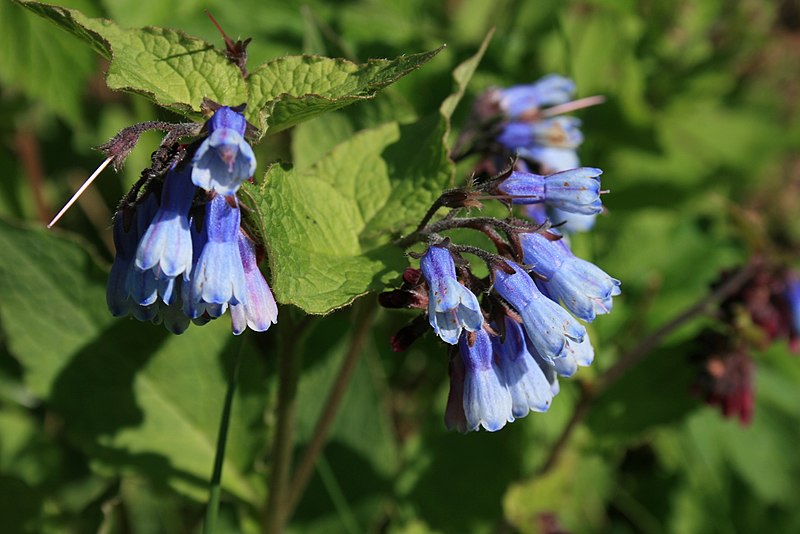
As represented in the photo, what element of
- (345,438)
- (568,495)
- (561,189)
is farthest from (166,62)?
(568,495)

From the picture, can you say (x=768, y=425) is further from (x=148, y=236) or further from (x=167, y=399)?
(x=148, y=236)

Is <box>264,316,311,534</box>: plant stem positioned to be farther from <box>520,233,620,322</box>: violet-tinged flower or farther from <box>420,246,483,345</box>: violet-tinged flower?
<box>520,233,620,322</box>: violet-tinged flower

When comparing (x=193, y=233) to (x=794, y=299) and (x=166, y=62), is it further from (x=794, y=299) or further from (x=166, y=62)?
(x=794, y=299)

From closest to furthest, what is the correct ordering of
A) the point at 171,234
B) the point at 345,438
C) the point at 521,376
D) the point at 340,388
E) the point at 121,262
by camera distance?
the point at 171,234 < the point at 121,262 < the point at 521,376 < the point at 340,388 < the point at 345,438

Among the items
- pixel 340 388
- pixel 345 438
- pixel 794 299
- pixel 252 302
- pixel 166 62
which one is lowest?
pixel 794 299

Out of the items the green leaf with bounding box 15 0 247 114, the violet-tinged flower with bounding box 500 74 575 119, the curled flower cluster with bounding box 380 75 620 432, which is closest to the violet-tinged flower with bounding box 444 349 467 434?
the curled flower cluster with bounding box 380 75 620 432

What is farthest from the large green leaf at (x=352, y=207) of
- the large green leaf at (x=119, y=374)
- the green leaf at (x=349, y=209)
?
the large green leaf at (x=119, y=374)
